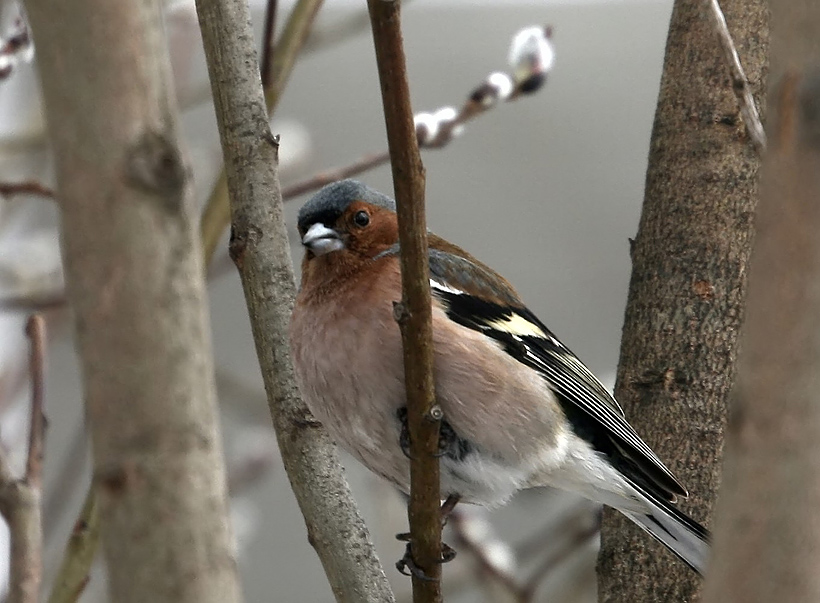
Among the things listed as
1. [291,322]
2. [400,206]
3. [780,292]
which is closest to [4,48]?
[291,322]

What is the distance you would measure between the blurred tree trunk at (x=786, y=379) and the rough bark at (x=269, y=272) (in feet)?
4.85

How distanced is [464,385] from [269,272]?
0.60 metres

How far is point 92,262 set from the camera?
116cm

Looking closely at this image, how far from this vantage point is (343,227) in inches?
126

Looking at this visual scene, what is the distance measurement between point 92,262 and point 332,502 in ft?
4.77

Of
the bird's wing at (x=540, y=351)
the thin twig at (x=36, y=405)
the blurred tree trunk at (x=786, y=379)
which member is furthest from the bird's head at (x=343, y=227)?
the blurred tree trunk at (x=786, y=379)

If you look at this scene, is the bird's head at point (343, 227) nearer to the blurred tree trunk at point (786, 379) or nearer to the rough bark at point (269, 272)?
the rough bark at point (269, 272)

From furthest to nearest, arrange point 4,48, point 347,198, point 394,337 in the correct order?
point 4,48, point 347,198, point 394,337

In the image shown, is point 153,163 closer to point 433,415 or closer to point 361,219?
point 433,415

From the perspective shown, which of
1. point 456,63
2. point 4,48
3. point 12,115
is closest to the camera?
point 4,48

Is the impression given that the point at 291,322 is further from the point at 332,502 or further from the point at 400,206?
the point at 400,206

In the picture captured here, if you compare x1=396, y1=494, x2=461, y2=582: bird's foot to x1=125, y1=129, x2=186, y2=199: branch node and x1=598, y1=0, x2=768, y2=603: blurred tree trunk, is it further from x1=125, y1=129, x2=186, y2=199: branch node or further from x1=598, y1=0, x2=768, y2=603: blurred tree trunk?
x1=125, y1=129, x2=186, y2=199: branch node

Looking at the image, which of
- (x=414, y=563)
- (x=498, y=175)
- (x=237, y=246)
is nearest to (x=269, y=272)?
(x=237, y=246)

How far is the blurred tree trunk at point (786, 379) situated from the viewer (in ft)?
3.46
